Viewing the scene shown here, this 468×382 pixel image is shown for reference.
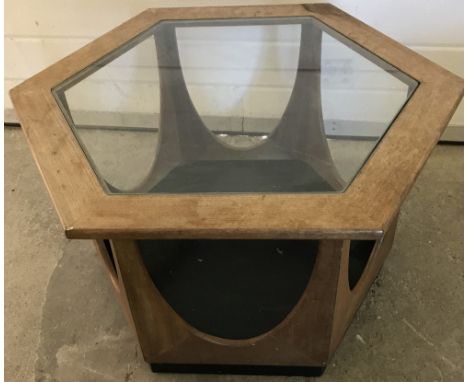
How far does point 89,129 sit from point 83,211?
0.87ft

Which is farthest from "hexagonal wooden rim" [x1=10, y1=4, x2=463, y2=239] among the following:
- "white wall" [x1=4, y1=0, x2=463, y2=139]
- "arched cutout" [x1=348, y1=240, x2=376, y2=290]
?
"white wall" [x1=4, y1=0, x2=463, y2=139]

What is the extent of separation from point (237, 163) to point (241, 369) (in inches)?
16.0

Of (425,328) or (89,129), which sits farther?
(425,328)

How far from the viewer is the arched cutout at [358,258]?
931 millimetres

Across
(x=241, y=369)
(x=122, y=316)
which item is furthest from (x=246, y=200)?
(x=122, y=316)

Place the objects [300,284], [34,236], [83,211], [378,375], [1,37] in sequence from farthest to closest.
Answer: [1,37] < [34,236] < [378,375] < [300,284] < [83,211]

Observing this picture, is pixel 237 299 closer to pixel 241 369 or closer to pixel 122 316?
pixel 241 369

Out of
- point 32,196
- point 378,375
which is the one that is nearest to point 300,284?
point 378,375

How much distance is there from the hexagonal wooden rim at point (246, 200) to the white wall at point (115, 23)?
606 millimetres

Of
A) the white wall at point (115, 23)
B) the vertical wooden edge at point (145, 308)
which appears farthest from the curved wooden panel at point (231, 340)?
the white wall at point (115, 23)

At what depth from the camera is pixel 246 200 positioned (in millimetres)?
666

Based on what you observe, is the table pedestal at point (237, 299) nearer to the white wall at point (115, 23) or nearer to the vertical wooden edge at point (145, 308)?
the vertical wooden edge at point (145, 308)

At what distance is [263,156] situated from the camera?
3.64 ft

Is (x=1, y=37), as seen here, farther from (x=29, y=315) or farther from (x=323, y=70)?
(x=323, y=70)
